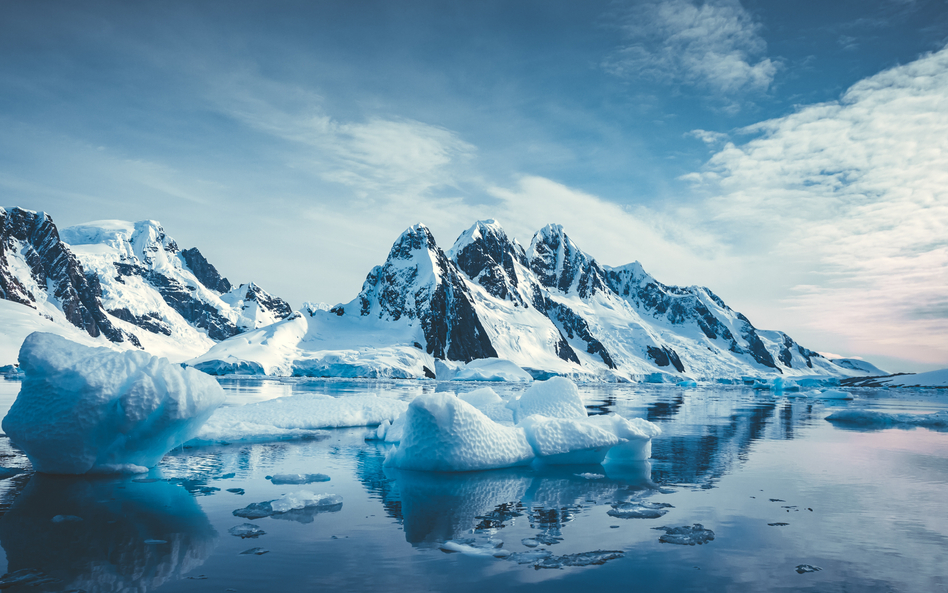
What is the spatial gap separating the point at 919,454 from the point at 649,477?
394 inches

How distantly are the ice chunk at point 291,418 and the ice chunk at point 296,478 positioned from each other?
5592 mm

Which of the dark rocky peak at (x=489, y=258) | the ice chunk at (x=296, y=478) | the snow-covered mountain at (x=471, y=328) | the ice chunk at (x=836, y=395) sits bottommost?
the ice chunk at (x=296, y=478)

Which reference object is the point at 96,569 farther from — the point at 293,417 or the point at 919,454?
the point at 919,454

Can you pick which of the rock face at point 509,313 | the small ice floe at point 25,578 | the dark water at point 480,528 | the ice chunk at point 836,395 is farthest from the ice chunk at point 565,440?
the rock face at point 509,313

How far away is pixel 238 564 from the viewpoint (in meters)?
6.14

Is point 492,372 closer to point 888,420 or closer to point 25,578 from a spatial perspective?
point 888,420

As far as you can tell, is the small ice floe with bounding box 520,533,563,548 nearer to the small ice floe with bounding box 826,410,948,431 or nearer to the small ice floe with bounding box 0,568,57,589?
the small ice floe with bounding box 0,568,57,589

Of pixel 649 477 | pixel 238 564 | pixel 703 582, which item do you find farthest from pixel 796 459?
pixel 238 564

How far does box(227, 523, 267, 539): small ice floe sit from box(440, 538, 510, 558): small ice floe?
7.93ft

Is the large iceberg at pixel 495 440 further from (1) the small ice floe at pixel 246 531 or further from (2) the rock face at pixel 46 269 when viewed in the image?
(2) the rock face at pixel 46 269

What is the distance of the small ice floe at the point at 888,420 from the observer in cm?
2539

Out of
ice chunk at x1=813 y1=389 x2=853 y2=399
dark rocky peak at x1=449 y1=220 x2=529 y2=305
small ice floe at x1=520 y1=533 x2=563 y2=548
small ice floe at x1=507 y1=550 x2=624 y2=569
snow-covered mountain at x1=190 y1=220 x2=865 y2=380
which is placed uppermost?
dark rocky peak at x1=449 y1=220 x2=529 y2=305

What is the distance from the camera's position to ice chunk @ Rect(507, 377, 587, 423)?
618 inches

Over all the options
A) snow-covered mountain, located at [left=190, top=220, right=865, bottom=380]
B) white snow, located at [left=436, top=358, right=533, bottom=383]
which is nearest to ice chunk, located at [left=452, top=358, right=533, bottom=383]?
white snow, located at [left=436, top=358, right=533, bottom=383]
